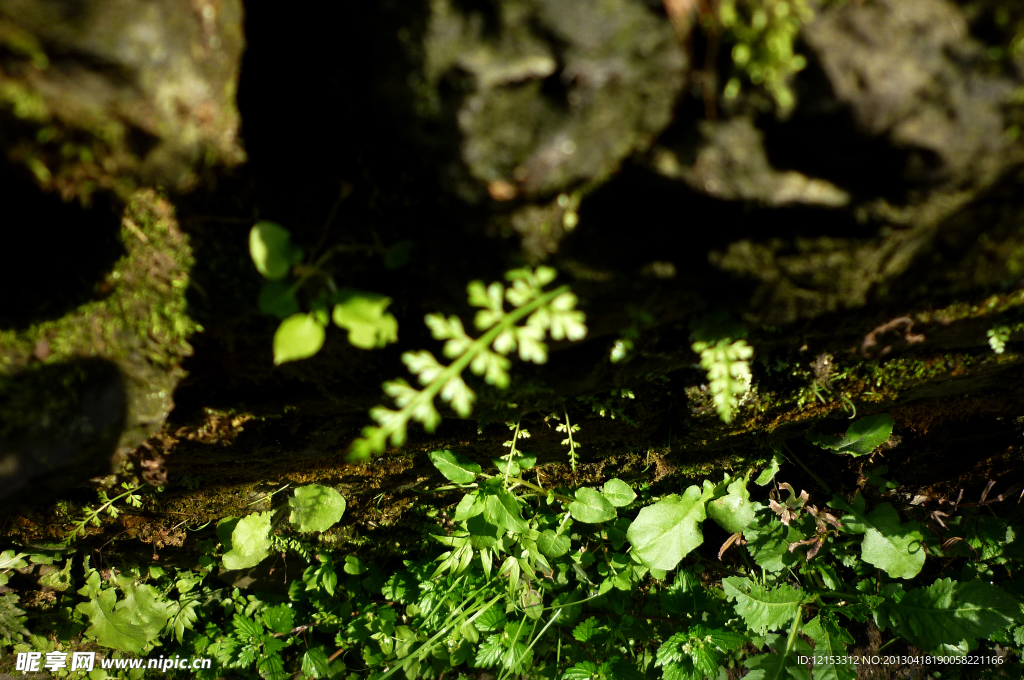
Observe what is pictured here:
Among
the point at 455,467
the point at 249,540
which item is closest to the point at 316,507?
the point at 249,540

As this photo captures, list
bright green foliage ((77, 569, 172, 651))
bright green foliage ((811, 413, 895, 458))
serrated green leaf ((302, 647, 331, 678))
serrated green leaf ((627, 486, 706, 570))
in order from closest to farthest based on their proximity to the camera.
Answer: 1. bright green foliage ((811, 413, 895, 458))
2. serrated green leaf ((627, 486, 706, 570))
3. bright green foliage ((77, 569, 172, 651))
4. serrated green leaf ((302, 647, 331, 678))

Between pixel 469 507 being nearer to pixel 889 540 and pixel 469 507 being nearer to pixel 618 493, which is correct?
pixel 618 493

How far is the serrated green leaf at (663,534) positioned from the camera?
7.57 ft

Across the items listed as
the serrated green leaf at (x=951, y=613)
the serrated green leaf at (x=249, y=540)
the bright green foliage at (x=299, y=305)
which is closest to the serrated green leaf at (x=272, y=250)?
the bright green foliage at (x=299, y=305)

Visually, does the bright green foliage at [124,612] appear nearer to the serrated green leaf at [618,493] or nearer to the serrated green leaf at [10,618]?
the serrated green leaf at [10,618]

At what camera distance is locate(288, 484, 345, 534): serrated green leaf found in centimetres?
243

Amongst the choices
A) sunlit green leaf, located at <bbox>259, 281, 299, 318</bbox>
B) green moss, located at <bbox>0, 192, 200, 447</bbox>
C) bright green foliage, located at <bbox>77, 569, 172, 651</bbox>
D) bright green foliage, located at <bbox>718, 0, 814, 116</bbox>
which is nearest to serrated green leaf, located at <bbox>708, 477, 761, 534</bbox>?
bright green foliage, located at <bbox>718, 0, 814, 116</bbox>

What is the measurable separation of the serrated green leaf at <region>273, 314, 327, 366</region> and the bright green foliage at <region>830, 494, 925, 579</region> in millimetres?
2517

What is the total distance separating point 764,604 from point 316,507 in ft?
7.61

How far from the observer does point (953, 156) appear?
37.2 inches

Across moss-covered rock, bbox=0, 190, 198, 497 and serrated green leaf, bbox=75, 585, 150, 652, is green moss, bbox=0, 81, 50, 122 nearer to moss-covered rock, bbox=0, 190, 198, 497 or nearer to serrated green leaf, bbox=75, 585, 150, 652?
moss-covered rock, bbox=0, 190, 198, 497

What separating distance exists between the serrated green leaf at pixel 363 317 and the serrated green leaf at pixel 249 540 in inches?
76.9

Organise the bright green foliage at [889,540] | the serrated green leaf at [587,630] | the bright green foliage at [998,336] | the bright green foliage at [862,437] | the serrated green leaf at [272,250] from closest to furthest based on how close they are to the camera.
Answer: the serrated green leaf at [272,250]
the bright green foliage at [998,336]
the bright green foliage at [862,437]
the bright green foliage at [889,540]
the serrated green leaf at [587,630]

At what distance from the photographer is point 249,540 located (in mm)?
2646
